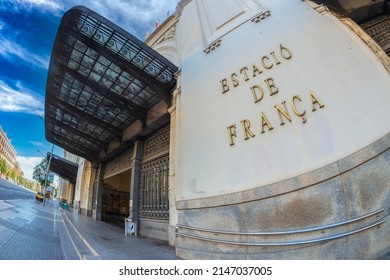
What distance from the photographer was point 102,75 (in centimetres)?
902

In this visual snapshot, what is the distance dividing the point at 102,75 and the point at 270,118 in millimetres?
7733

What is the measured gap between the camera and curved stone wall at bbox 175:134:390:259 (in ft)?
10.3

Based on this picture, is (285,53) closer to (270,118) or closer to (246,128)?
(270,118)

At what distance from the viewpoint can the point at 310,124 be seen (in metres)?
3.91

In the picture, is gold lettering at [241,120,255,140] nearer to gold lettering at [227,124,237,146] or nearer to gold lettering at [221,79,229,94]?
gold lettering at [227,124,237,146]

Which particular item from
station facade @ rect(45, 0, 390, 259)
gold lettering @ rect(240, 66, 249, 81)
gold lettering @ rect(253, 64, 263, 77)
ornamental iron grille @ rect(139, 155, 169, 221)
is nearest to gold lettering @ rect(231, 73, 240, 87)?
station facade @ rect(45, 0, 390, 259)

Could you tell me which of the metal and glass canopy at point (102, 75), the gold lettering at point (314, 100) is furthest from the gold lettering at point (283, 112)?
the metal and glass canopy at point (102, 75)

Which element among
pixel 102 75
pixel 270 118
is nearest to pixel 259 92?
pixel 270 118

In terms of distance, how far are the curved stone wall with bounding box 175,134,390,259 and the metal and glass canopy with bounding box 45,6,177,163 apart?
5939 millimetres

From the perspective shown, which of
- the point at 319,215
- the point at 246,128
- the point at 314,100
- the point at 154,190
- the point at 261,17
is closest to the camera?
the point at 319,215

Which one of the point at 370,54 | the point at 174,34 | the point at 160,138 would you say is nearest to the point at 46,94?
the point at 160,138

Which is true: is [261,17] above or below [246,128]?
above

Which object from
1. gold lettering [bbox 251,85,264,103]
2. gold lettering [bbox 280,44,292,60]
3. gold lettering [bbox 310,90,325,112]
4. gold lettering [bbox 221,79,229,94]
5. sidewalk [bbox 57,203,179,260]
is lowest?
sidewalk [bbox 57,203,179,260]

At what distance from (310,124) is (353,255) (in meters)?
2.22
